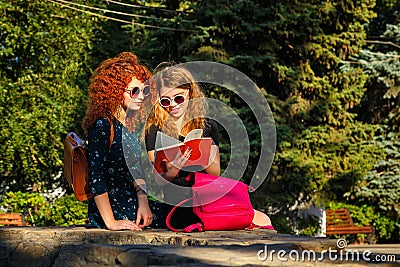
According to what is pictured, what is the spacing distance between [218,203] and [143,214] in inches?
25.0

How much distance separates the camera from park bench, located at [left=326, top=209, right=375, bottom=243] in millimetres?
14516

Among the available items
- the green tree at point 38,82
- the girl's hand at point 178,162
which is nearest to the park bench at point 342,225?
the green tree at point 38,82

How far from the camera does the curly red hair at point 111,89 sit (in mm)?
4574

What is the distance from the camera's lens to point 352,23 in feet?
50.2

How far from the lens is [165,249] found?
3.29 m

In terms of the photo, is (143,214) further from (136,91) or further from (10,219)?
(10,219)

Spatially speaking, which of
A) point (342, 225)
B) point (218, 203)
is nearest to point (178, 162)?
point (218, 203)

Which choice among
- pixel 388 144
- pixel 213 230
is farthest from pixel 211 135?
pixel 388 144

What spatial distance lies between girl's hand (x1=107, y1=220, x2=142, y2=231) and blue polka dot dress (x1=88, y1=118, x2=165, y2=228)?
207 mm

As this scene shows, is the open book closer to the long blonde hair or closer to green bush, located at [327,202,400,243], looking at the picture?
the long blonde hair

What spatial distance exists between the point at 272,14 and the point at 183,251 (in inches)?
443

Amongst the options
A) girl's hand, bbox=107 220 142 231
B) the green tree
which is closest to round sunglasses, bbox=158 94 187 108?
girl's hand, bbox=107 220 142 231

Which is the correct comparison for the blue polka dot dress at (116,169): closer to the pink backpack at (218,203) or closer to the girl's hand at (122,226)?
the girl's hand at (122,226)

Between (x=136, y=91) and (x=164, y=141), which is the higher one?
(x=136, y=91)
